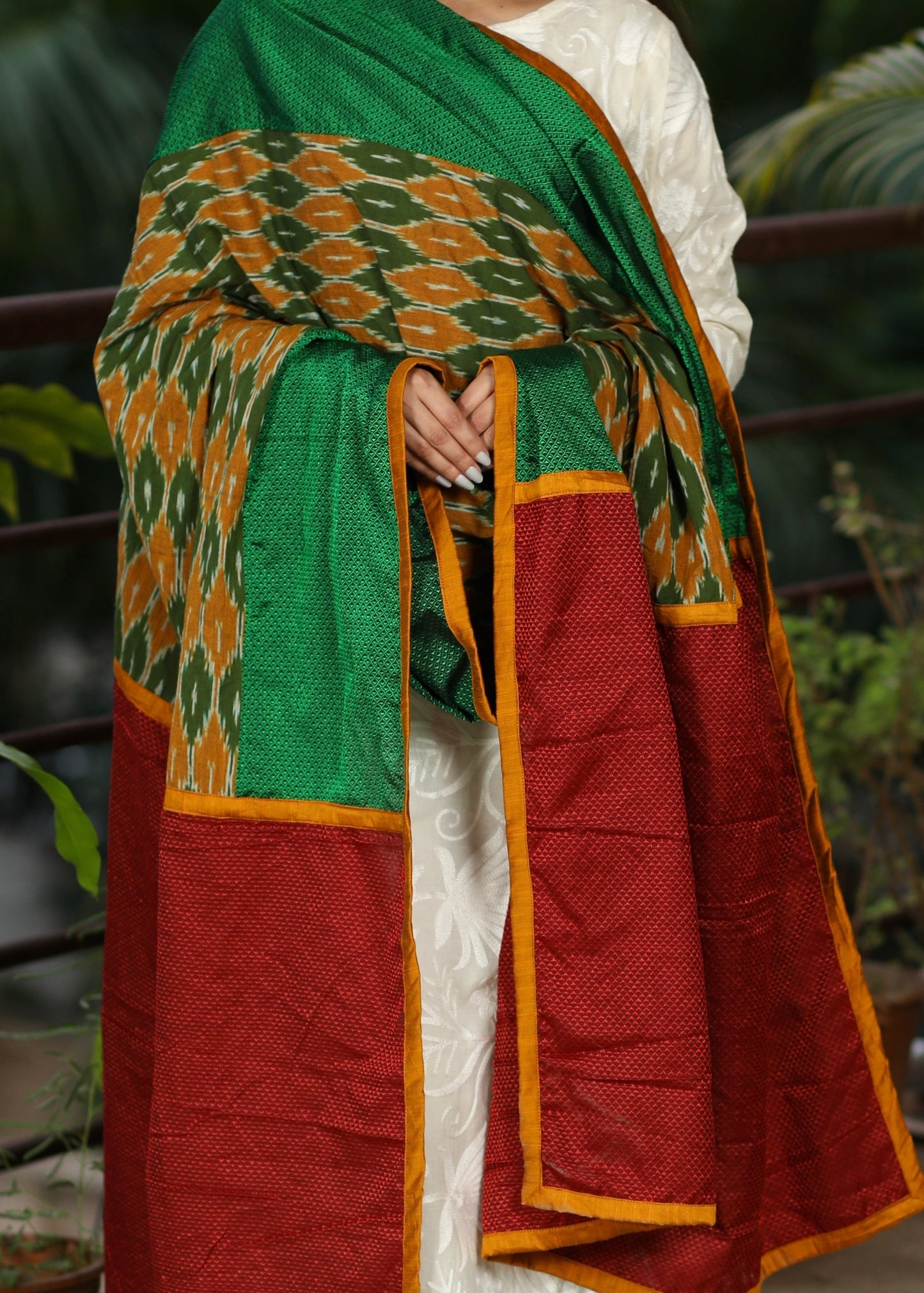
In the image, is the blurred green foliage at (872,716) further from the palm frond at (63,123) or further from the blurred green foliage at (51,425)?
the palm frond at (63,123)

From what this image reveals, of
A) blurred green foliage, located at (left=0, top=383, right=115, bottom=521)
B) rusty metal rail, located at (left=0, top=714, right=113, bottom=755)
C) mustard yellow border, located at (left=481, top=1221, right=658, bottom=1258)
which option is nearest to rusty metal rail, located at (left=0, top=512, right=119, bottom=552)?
blurred green foliage, located at (left=0, top=383, right=115, bottom=521)

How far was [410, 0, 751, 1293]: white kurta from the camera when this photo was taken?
1.07m

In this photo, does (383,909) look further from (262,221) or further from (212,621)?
(262,221)

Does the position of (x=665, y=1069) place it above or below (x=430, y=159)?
below

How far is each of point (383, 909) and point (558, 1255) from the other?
0.31 m

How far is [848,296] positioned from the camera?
12.7ft

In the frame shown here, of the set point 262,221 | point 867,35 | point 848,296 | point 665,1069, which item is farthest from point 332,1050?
point 867,35

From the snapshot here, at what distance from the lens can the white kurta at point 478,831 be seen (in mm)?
1073

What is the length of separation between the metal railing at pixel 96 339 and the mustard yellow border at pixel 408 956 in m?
0.71

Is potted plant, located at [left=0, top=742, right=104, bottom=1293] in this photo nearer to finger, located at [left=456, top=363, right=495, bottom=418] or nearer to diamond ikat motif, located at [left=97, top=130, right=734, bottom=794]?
diamond ikat motif, located at [left=97, top=130, right=734, bottom=794]

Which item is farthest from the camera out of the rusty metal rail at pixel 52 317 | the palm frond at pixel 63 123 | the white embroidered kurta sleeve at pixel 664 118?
the palm frond at pixel 63 123

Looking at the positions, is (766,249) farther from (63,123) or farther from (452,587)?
(63,123)

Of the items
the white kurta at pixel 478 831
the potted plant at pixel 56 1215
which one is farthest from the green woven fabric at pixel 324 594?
the potted plant at pixel 56 1215

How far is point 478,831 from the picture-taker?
1.10 m
